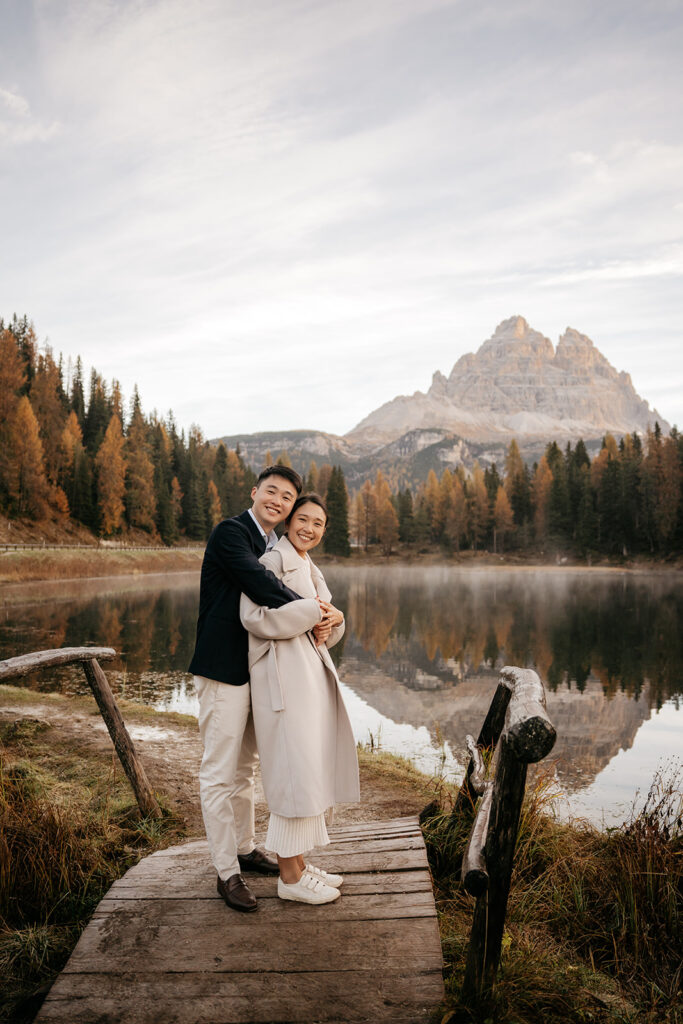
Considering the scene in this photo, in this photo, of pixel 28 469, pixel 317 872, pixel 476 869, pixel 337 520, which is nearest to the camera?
pixel 476 869

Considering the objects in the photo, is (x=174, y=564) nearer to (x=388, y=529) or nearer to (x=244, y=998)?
(x=388, y=529)

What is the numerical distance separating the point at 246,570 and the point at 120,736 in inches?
111

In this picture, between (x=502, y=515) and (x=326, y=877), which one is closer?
(x=326, y=877)

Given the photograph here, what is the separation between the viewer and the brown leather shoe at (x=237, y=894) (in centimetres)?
310

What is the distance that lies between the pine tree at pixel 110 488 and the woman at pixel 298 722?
2210 inches

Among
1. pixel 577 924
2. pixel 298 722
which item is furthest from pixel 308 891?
pixel 577 924

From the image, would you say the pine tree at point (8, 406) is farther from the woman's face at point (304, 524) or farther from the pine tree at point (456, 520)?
the woman's face at point (304, 524)

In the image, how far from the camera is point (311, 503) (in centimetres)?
345

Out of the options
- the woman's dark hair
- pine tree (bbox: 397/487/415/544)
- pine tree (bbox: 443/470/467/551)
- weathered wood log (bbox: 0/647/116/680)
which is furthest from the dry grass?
pine tree (bbox: 443/470/467/551)

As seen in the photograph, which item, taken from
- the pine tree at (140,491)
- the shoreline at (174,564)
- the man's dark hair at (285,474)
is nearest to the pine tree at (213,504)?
the pine tree at (140,491)

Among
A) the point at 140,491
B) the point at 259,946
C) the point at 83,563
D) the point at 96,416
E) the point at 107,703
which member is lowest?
the point at 83,563

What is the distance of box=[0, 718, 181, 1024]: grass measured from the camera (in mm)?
3064

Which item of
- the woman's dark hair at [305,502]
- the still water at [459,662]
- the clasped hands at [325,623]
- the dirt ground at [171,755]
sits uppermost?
the woman's dark hair at [305,502]

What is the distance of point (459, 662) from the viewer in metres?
17.9
